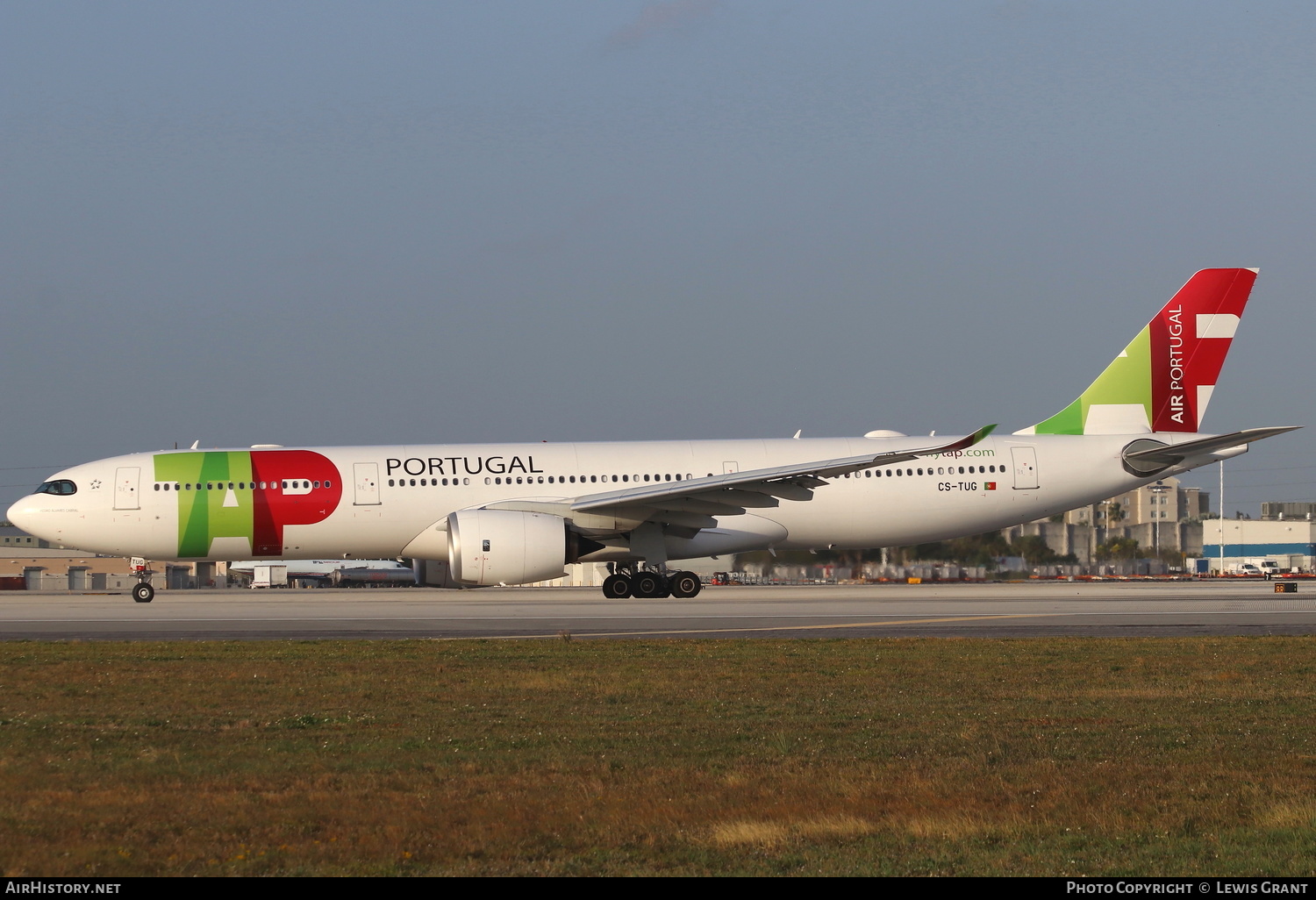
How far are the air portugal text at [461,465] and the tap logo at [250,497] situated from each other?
1.37m

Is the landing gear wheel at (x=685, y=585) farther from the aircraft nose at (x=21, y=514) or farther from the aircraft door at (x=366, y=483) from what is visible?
the aircraft nose at (x=21, y=514)

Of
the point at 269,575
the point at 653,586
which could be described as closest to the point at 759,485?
the point at 653,586

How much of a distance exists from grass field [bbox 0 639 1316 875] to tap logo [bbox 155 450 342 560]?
14177 millimetres

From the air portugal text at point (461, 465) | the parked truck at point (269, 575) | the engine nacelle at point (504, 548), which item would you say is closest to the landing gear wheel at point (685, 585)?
the engine nacelle at point (504, 548)

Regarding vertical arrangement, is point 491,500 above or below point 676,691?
above

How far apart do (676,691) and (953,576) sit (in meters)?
35.1

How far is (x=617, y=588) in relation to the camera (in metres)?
28.8

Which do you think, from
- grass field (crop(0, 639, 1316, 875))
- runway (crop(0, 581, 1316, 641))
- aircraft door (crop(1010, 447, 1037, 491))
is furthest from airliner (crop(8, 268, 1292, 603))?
grass field (crop(0, 639, 1316, 875))

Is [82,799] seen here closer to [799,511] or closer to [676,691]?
[676,691]

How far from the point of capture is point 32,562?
69625 millimetres

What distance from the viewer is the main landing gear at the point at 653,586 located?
94.0ft

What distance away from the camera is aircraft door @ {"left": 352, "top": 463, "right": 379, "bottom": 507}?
1115 inches

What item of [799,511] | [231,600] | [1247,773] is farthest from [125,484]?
[1247,773]

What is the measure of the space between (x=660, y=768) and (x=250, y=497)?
22.0m
